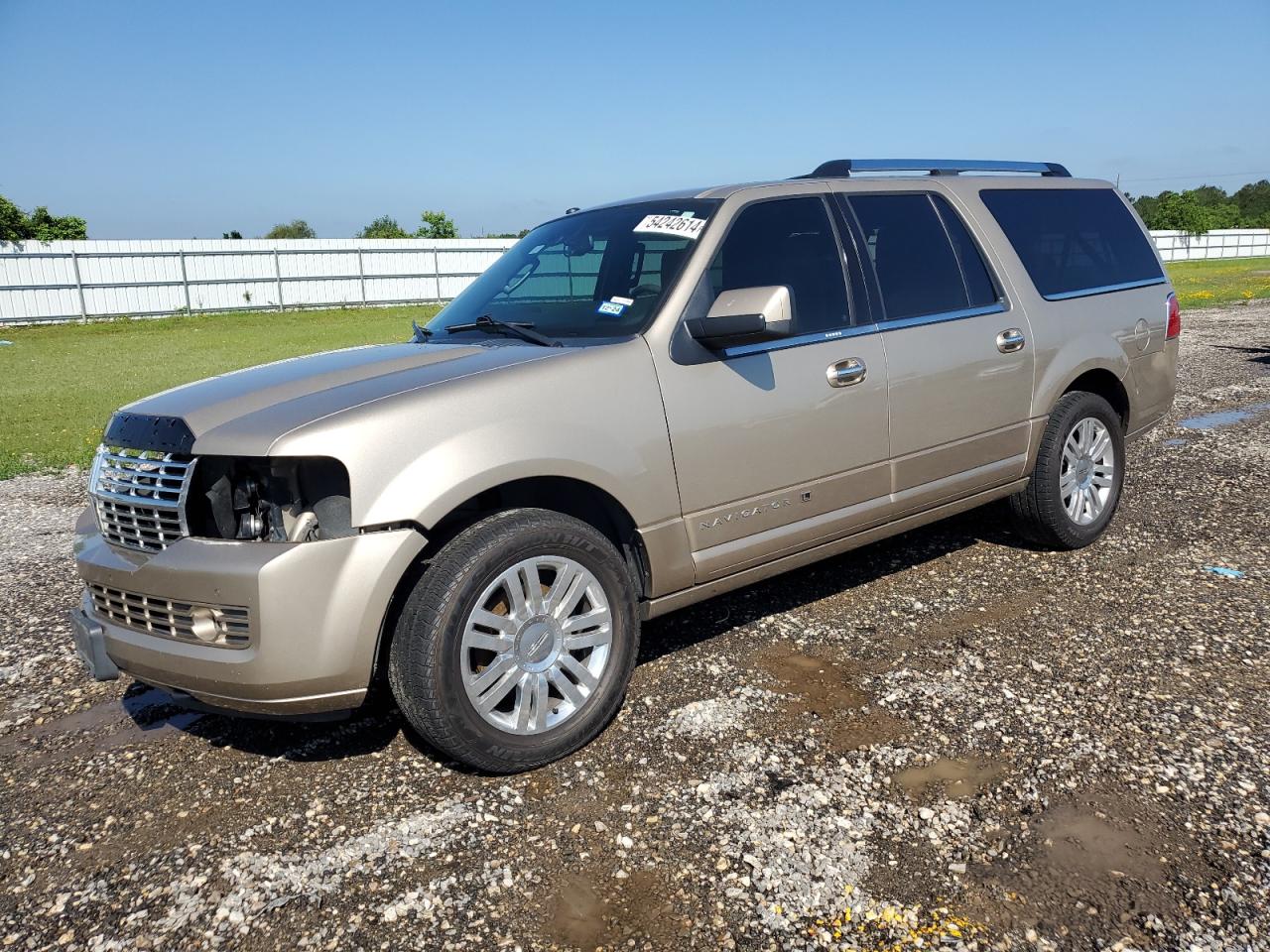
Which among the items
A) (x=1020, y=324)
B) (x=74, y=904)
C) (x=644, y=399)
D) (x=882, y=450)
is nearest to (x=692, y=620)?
(x=882, y=450)

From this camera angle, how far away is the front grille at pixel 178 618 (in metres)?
2.88

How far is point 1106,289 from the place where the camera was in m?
5.32

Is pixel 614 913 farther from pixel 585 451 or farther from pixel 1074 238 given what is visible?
pixel 1074 238

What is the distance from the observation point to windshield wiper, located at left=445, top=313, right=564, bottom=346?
3.72m

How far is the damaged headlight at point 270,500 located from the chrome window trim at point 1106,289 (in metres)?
3.73

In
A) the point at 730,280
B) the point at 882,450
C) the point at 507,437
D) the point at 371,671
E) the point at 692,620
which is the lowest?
the point at 692,620

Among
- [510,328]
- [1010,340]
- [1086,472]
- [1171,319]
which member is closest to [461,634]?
[510,328]

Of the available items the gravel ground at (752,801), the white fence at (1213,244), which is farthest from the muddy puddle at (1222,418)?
the white fence at (1213,244)

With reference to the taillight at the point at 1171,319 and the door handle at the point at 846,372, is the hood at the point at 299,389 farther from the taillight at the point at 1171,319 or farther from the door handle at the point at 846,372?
the taillight at the point at 1171,319

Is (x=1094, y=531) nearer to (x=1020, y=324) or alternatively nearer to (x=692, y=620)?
(x=1020, y=324)

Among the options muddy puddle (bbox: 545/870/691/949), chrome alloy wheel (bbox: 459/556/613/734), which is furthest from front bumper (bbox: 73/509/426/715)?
muddy puddle (bbox: 545/870/691/949)

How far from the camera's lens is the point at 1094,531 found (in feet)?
17.5

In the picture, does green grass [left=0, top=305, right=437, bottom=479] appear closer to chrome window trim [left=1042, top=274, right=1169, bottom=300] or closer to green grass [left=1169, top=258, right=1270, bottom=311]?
chrome window trim [left=1042, top=274, right=1169, bottom=300]

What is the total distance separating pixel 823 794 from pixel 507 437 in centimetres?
150
